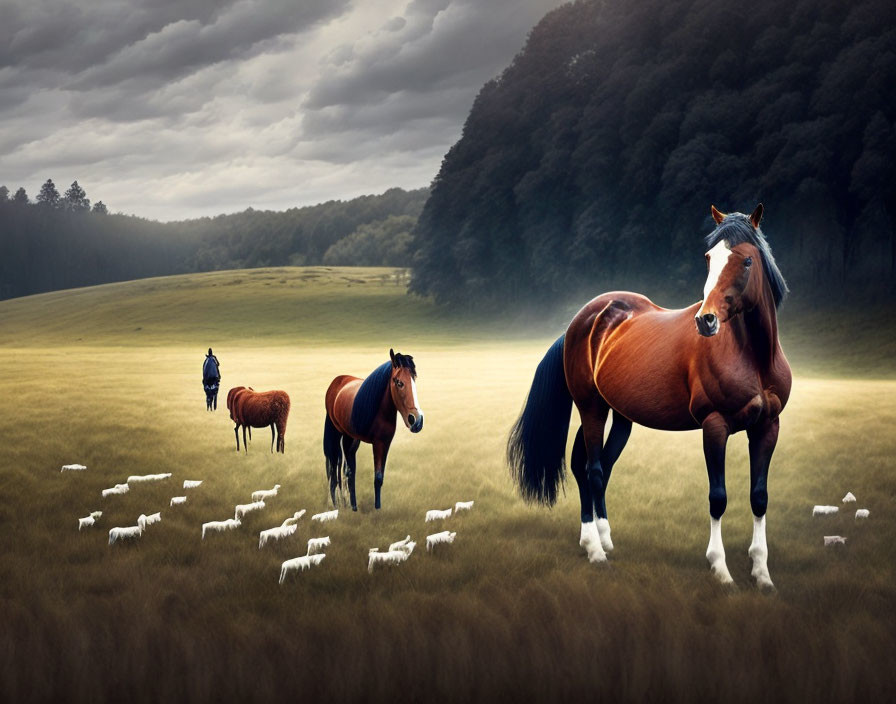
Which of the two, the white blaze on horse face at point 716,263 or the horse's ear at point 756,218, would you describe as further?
the horse's ear at point 756,218

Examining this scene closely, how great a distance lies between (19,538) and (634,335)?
660cm

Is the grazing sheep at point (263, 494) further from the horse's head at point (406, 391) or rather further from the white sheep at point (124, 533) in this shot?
the horse's head at point (406, 391)

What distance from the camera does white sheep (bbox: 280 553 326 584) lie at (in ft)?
20.2

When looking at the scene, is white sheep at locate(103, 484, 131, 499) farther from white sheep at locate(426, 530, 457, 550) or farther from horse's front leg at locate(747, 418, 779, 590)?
horse's front leg at locate(747, 418, 779, 590)

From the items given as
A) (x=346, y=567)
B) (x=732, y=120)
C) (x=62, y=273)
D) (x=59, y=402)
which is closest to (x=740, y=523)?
(x=346, y=567)

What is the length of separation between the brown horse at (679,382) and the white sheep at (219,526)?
10.1ft

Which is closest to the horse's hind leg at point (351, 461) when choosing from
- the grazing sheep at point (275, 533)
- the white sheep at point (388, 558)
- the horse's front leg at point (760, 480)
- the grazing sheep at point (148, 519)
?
the grazing sheep at point (275, 533)

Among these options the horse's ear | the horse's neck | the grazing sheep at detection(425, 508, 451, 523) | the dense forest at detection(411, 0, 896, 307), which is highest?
the dense forest at detection(411, 0, 896, 307)

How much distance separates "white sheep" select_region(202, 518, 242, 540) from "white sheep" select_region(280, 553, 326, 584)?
143 centimetres

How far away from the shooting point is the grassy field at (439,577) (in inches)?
176

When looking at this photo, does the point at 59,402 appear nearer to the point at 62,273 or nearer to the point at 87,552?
the point at 87,552

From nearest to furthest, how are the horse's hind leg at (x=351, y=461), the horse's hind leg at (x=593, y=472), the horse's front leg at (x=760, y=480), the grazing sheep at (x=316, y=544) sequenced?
the horse's front leg at (x=760, y=480) → the horse's hind leg at (x=593, y=472) → the grazing sheep at (x=316, y=544) → the horse's hind leg at (x=351, y=461)

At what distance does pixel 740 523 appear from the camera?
7156 millimetres

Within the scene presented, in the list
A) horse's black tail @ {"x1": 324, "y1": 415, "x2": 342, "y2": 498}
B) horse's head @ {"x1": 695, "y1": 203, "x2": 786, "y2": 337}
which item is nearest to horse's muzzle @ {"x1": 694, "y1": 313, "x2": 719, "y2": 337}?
horse's head @ {"x1": 695, "y1": 203, "x2": 786, "y2": 337}
